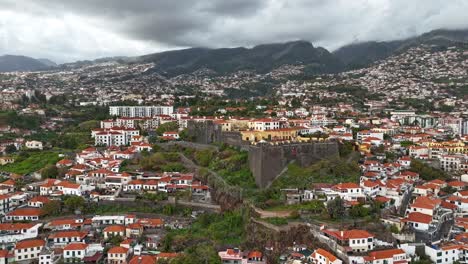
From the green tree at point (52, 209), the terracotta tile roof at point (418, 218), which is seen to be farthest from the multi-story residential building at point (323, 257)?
the green tree at point (52, 209)

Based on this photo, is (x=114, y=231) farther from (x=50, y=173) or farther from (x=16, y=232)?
(x=50, y=173)

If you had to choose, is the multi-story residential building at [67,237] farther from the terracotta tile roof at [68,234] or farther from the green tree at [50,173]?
the green tree at [50,173]

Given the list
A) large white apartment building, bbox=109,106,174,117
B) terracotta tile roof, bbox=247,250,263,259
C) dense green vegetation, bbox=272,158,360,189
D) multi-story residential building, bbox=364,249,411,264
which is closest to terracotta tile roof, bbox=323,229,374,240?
multi-story residential building, bbox=364,249,411,264

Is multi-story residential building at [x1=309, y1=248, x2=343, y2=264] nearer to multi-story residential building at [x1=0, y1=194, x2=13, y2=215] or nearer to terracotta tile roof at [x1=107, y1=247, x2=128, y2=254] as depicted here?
terracotta tile roof at [x1=107, y1=247, x2=128, y2=254]

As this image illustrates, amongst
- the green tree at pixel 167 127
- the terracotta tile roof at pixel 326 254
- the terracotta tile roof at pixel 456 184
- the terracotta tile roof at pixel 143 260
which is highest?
the green tree at pixel 167 127

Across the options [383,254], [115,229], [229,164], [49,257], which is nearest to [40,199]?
[115,229]

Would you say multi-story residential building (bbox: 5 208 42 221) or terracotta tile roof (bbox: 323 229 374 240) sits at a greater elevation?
terracotta tile roof (bbox: 323 229 374 240)

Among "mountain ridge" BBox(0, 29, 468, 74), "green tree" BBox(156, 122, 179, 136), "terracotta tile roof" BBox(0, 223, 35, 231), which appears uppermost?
"mountain ridge" BBox(0, 29, 468, 74)
